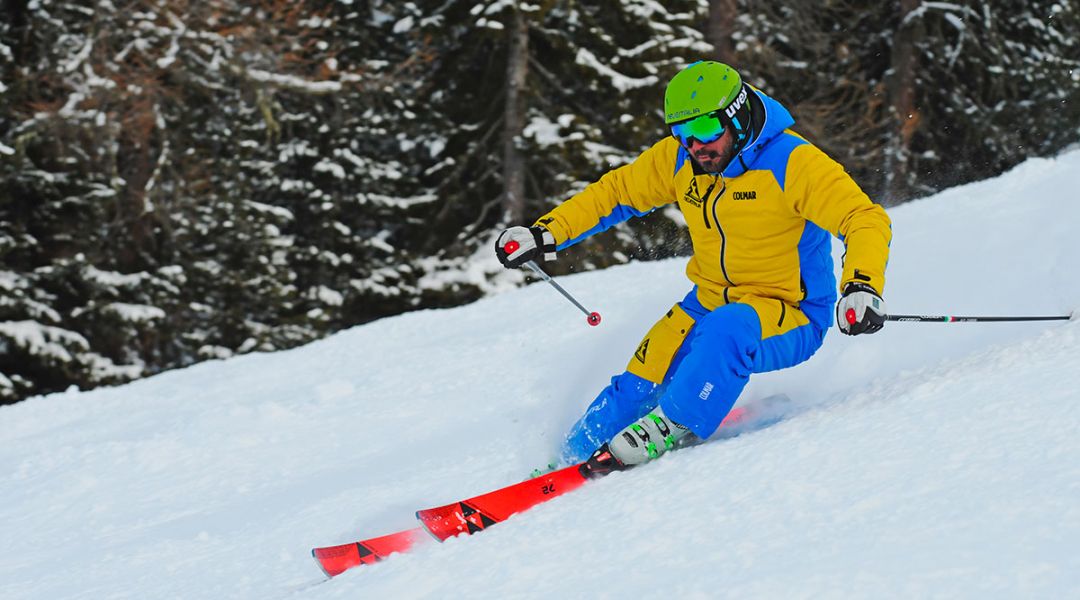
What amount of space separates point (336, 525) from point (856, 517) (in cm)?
230

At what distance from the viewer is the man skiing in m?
3.48

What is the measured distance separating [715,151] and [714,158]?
3cm

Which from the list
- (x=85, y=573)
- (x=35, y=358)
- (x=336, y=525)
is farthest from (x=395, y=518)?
(x=35, y=358)

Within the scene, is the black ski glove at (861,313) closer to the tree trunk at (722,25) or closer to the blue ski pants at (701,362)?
the blue ski pants at (701,362)

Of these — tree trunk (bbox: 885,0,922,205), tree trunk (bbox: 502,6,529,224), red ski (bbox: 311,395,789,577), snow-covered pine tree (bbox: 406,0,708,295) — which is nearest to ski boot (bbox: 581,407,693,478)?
Answer: red ski (bbox: 311,395,789,577)

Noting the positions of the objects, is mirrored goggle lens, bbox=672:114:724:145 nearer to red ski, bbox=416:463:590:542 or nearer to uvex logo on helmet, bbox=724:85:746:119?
uvex logo on helmet, bbox=724:85:746:119

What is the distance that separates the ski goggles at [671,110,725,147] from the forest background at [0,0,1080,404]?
984 centimetres

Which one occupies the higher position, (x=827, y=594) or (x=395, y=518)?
(x=395, y=518)

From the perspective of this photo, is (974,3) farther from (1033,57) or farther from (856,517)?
(856,517)

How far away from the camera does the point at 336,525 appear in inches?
161

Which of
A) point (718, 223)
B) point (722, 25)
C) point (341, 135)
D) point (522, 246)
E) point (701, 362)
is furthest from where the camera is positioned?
point (722, 25)

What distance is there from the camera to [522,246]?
413 cm

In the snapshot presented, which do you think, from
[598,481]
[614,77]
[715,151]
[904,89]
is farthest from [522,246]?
[904,89]

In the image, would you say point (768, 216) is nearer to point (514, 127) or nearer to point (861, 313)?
point (861, 313)
